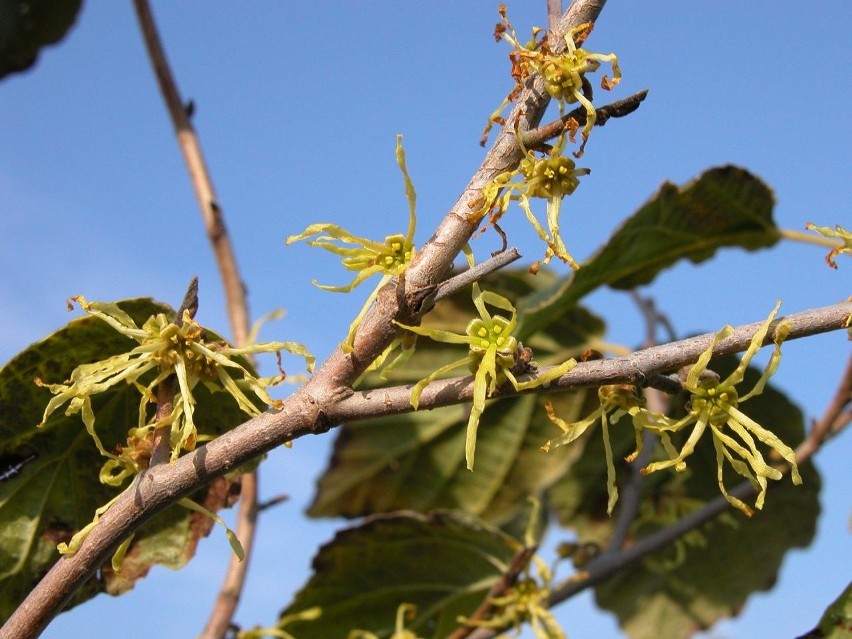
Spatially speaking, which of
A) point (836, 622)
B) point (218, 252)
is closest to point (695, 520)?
point (836, 622)

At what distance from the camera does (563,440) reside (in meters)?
0.82

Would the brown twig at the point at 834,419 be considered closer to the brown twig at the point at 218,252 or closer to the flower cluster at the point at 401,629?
the flower cluster at the point at 401,629

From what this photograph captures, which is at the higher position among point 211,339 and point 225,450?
point 211,339

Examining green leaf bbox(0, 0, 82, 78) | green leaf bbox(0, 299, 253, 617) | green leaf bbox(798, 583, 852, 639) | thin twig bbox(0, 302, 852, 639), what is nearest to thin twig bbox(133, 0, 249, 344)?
green leaf bbox(0, 0, 82, 78)

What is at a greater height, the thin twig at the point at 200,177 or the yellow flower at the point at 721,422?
the thin twig at the point at 200,177

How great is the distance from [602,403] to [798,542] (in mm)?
1824

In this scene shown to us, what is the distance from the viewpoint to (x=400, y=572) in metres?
1.76

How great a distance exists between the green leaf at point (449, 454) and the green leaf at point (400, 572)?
416mm

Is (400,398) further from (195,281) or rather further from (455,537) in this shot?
(455,537)

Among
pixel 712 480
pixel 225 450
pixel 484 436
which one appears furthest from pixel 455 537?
pixel 225 450

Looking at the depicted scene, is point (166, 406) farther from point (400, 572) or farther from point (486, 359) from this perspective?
point (400, 572)

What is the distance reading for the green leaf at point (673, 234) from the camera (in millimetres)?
1612

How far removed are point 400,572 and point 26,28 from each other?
1.22 m

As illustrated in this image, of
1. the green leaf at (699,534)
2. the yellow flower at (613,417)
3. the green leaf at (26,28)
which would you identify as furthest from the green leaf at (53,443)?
the green leaf at (699,534)
